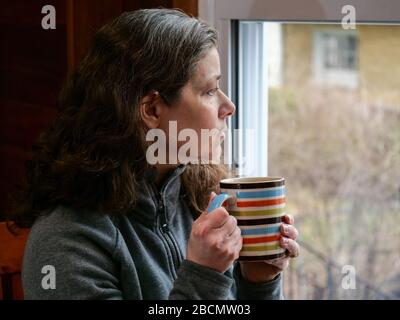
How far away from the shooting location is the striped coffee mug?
0.93 m

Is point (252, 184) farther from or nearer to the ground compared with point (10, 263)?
farther from the ground

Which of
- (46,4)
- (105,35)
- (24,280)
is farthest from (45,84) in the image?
(24,280)

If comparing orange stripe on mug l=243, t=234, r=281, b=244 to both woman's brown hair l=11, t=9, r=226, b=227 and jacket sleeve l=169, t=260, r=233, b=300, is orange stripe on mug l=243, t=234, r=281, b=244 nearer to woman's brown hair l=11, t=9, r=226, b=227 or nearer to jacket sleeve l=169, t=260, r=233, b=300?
jacket sleeve l=169, t=260, r=233, b=300

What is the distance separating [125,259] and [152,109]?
0.25 m

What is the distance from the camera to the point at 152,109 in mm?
1093

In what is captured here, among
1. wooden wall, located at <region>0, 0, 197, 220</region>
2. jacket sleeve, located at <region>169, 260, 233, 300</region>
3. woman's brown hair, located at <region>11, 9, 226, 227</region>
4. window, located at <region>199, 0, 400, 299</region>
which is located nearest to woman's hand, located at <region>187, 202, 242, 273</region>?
jacket sleeve, located at <region>169, 260, 233, 300</region>

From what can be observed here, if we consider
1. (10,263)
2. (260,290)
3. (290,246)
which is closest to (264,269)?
(260,290)

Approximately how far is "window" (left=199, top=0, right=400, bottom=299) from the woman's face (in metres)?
0.22

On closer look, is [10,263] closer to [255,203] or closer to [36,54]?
[36,54]

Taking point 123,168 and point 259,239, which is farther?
point 123,168

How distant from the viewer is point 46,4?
56.2 inches

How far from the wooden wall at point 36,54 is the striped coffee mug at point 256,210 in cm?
59

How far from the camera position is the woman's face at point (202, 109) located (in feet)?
3.54
